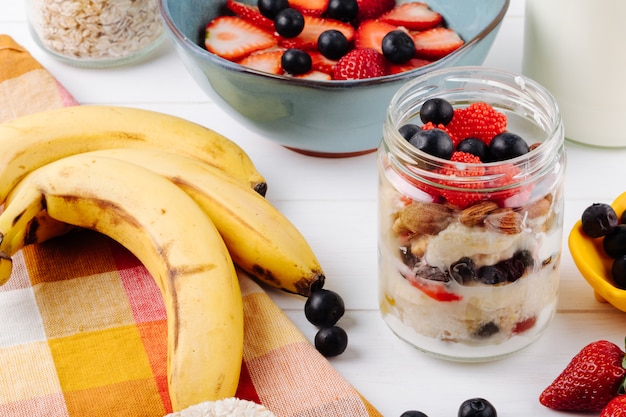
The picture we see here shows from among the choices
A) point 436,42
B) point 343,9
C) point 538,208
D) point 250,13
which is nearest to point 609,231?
point 538,208

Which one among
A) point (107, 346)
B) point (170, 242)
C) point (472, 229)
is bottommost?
point (107, 346)

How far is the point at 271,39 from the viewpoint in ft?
4.00

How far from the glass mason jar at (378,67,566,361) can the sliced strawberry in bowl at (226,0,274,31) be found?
15.0 inches

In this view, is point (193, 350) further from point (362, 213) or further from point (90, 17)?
point (90, 17)

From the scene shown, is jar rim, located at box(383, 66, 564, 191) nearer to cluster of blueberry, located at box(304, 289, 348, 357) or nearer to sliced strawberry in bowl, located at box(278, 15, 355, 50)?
cluster of blueberry, located at box(304, 289, 348, 357)

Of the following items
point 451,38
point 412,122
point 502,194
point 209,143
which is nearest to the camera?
point 502,194

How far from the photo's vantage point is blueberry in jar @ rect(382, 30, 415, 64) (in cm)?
112

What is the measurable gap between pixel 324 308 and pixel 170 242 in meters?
0.17

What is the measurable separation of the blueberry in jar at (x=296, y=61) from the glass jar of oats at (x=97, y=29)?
301mm

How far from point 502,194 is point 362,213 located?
0.31m

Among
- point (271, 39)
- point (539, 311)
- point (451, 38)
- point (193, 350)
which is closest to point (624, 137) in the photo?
point (451, 38)

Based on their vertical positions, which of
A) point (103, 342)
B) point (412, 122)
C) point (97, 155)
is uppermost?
point (412, 122)

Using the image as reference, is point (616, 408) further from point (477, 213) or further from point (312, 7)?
point (312, 7)

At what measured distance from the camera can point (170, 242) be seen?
0.90 meters
